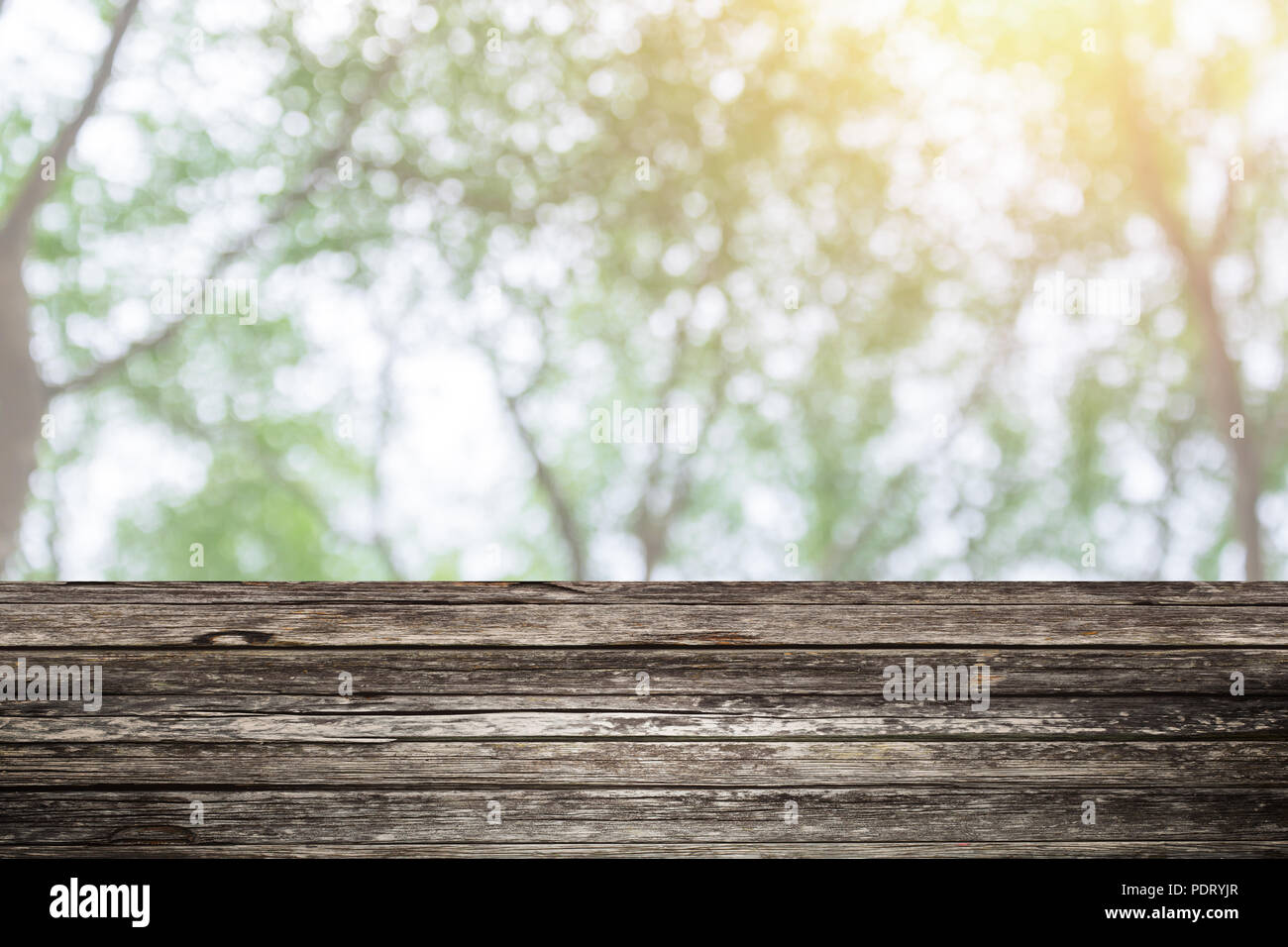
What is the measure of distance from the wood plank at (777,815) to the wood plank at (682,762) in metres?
0.02

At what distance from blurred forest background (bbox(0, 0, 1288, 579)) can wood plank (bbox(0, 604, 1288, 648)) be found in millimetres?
92

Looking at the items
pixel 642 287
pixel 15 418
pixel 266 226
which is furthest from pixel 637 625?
pixel 15 418

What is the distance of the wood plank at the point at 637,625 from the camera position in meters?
1.91

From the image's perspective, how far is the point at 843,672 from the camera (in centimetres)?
192

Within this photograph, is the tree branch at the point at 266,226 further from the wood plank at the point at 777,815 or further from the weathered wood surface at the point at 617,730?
the wood plank at the point at 777,815

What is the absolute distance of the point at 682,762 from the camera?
6.16 ft

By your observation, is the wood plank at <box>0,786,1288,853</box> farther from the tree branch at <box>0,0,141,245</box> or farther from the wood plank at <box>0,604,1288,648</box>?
the tree branch at <box>0,0,141,245</box>

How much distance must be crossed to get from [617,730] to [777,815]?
34 cm

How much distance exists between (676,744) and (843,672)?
352 millimetres

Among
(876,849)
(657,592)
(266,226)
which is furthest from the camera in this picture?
(266,226)

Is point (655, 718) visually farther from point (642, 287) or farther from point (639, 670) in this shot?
point (642, 287)

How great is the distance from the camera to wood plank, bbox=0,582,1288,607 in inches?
76.5
